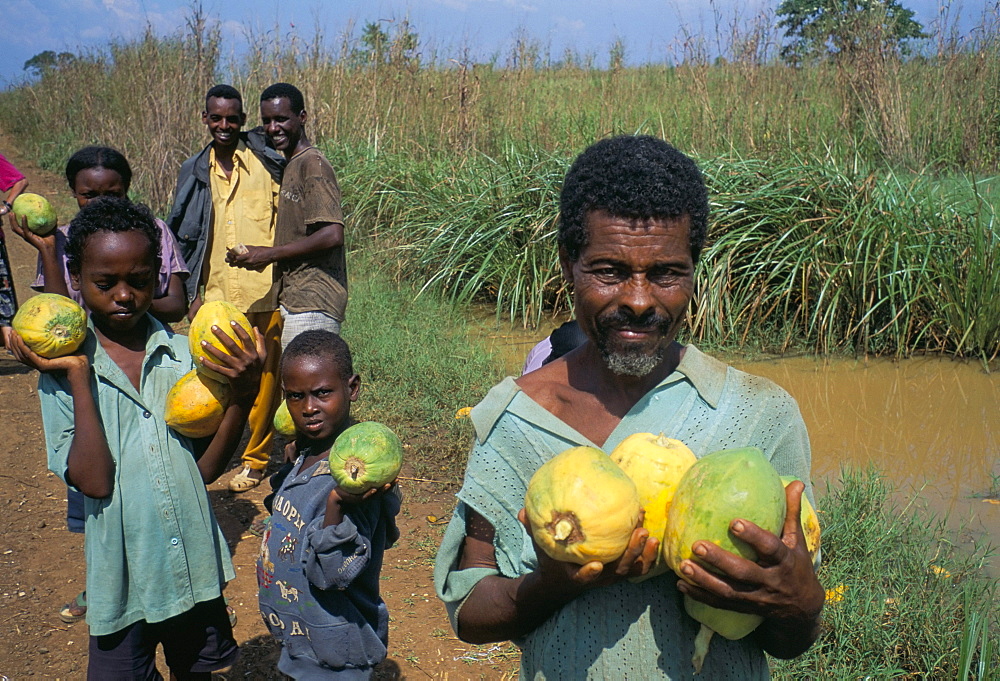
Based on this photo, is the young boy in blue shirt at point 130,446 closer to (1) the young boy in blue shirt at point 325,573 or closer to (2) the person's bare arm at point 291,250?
(1) the young boy in blue shirt at point 325,573

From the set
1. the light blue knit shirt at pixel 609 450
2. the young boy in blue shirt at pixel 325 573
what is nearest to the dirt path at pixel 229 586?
the young boy in blue shirt at pixel 325 573

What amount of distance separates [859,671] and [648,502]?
5.99ft

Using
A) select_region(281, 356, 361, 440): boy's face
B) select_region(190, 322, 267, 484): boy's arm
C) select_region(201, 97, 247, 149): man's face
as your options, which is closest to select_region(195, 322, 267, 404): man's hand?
select_region(190, 322, 267, 484): boy's arm

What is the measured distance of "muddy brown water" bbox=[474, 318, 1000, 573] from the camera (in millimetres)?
4277

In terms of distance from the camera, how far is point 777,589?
1184 millimetres

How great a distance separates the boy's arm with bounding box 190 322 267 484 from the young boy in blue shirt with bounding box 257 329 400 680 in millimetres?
205

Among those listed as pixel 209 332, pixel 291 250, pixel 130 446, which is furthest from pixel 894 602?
pixel 291 250

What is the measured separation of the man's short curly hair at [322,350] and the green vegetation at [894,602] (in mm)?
1715

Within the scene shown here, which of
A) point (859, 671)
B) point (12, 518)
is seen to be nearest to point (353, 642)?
point (859, 671)

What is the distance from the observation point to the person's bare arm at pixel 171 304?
326 centimetres

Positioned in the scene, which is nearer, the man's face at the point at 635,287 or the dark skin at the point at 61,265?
the man's face at the point at 635,287

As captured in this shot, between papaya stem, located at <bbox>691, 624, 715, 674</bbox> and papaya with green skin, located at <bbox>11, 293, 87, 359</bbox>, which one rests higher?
papaya with green skin, located at <bbox>11, 293, 87, 359</bbox>

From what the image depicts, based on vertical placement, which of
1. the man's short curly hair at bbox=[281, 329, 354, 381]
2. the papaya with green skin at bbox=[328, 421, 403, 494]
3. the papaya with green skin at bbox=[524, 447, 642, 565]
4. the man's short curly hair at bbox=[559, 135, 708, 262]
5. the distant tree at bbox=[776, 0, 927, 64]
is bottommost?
the papaya with green skin at bbox=[328, 421, 403, 494]

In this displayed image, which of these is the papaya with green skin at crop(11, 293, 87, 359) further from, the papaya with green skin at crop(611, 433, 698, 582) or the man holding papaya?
the papaya with green skin at crop(611, 433, 698, 582)
